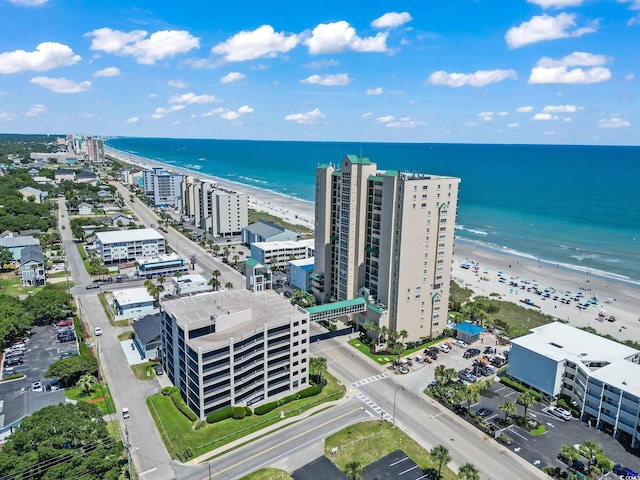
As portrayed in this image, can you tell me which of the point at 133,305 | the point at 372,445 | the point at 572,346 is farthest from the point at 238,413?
the point at 572,346

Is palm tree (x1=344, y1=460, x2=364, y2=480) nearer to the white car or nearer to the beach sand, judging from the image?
the white car

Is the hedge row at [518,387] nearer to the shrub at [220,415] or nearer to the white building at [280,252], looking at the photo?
the shrub at [220,415]

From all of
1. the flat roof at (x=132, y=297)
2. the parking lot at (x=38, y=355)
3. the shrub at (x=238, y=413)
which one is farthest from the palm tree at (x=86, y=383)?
the flat roof at (x=132, y=297)

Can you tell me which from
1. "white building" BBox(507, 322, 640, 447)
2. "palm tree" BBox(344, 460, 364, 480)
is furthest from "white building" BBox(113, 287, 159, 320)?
"white building" BBox(507, 322, 640, 447)

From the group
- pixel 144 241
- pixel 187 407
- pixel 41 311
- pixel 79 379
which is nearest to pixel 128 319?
pixel 41 311

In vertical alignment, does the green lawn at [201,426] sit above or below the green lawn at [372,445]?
above

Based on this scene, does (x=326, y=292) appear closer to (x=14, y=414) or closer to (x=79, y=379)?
(x=79, y=379)
